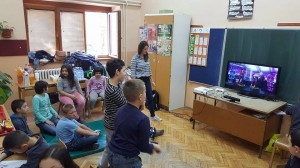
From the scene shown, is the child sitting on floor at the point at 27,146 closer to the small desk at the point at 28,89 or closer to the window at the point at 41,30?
the small desk at the point at 28,89

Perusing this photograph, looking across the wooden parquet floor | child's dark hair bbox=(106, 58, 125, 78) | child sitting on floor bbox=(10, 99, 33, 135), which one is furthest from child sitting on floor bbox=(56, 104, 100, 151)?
child's dark hair bbox=(106, 58, 125, 78)

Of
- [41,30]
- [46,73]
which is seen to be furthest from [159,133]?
[41,30]

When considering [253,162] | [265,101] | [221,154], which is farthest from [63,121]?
[265,101]

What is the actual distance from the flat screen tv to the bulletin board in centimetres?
43

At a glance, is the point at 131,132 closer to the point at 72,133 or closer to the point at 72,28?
the point at 72,133

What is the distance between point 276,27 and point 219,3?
1076 millimetres

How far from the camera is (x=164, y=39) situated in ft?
14.4

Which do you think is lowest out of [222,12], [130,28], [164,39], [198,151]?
[198,151]

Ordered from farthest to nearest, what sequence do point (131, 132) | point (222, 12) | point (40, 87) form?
1. point (222, 12)
2. point (40, 87)
3. point (131, 132)

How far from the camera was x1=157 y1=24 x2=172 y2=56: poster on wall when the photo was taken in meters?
4.28

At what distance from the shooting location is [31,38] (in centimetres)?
489

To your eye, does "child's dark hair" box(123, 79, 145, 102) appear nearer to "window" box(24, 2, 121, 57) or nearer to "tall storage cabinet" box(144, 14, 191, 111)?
"tall storage cabinet" box(144, 14, 191, 111)

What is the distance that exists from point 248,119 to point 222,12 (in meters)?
1.91

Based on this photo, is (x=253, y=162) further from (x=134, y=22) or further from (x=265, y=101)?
(x=134, y=22)
